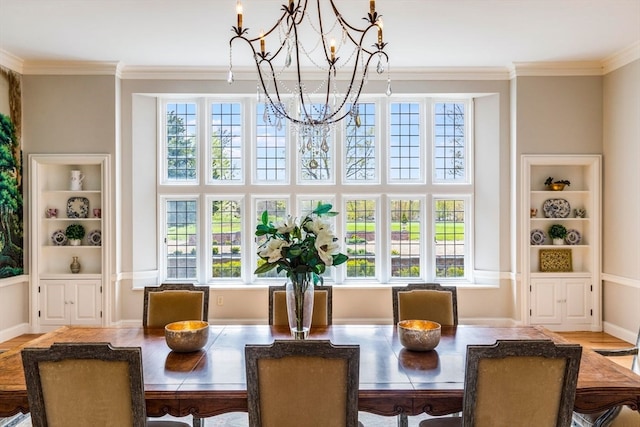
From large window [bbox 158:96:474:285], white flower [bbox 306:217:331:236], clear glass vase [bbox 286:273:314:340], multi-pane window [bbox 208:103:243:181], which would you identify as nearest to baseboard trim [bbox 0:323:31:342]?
large window [bbox 158:96:474:285]

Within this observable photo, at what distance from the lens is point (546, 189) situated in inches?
219

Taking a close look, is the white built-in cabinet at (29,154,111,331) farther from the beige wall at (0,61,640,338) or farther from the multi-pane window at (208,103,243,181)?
the multi-pane window at (208,103,243,181)

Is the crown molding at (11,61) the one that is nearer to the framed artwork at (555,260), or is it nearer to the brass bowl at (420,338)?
the brass bowl at (420,338)

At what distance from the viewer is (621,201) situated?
16.7 ft

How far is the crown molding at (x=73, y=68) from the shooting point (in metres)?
5.26

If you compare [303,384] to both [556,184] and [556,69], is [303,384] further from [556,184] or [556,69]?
[556,69]

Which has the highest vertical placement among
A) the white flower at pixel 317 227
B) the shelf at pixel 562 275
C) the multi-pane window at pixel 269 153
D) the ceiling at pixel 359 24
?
the ceiling at pixel 359 24

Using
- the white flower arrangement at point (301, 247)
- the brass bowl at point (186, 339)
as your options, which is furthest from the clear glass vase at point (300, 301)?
the brass bowl at point (186, 339)

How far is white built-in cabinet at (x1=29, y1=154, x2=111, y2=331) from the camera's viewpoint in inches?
209

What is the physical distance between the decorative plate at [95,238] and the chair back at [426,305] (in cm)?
375

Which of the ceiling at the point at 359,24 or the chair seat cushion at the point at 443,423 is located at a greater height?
the ceiling at the point at 359,24

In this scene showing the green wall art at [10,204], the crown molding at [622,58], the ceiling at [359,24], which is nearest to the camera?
the ceiling at [359,24]

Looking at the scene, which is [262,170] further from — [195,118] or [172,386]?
[172,386]

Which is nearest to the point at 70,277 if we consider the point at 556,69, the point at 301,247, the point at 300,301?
the point at 300,301
